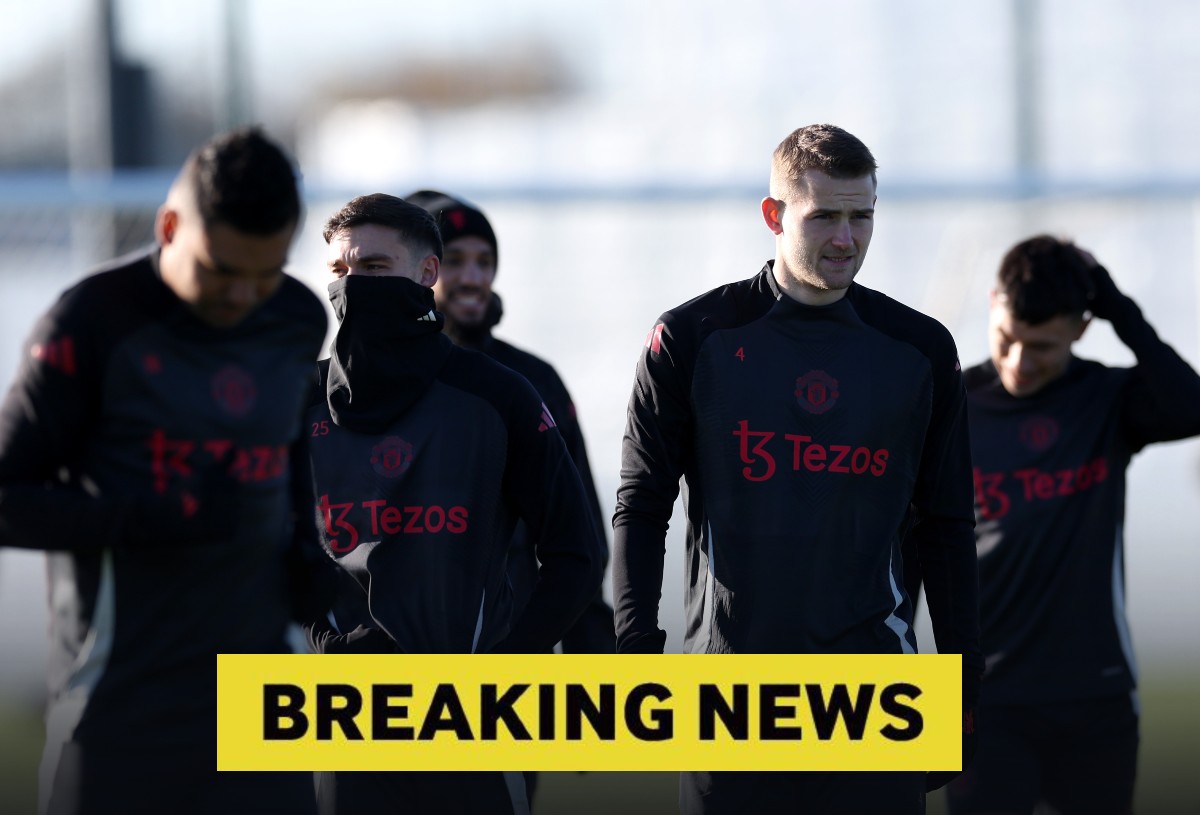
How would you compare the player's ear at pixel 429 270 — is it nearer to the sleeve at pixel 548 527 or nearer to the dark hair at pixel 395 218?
the dark hair at pixel 395 218

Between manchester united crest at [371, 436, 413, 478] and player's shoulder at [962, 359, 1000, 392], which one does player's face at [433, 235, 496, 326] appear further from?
player's shoulder at [962, 359, 1000, 392]

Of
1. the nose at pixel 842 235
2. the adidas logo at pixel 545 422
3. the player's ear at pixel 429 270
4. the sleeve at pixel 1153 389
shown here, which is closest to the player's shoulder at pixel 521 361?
the player's ear at pixel 429 270

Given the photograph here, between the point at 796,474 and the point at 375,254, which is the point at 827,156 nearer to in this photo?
the point at 796,474

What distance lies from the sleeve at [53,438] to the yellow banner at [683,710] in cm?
67

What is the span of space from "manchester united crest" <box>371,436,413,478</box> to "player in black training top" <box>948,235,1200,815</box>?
1.59m

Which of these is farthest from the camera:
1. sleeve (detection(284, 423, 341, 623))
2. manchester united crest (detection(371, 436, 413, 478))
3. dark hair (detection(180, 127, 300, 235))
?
manchester united crest (detection(371, 436, 413, 478))

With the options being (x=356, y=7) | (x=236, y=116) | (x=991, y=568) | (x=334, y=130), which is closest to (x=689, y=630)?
(x=991, y=568)

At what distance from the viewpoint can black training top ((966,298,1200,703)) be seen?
4.09 metres

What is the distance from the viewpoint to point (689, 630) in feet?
10.6

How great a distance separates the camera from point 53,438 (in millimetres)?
2506

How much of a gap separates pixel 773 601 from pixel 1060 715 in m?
1.33

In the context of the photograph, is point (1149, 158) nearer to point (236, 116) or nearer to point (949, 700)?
point (236, 116)

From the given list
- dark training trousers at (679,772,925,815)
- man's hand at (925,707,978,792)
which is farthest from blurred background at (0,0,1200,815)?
dark training trousers at (679,772,925,815)

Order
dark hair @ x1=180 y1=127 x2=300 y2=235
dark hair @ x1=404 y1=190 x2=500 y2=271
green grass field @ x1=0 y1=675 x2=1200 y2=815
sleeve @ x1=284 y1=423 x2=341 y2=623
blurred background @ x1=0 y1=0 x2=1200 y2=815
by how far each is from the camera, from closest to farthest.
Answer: dark hair @ x1=180 y1=127 x2=300 y2=235 → sleeve @ x1=284 y1=423 x2=341 y2=623 → dark hair @ x1=404 y1=190 x2=500 y2=271 → green grass field @ x1=0 y1=675 x2=1200 y2=815 → blurred background @ x1=0 y1=0 x2=1200 y2=815
